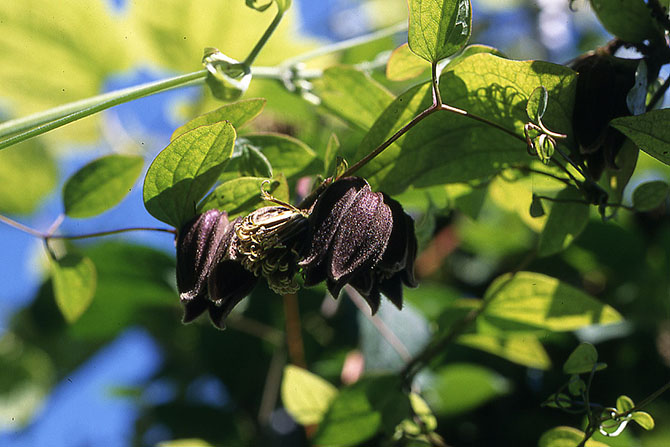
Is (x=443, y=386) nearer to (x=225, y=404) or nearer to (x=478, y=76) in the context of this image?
(x=225, y=404)

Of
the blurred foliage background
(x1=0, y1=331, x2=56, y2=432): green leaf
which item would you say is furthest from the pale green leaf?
(x1=0, y1=331, x2=56, y2=432): green leaf

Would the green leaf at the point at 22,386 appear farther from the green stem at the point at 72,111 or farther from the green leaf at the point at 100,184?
the green stem at the point at 72,111

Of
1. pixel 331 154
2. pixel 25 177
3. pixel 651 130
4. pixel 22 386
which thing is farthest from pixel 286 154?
pixel 22 386

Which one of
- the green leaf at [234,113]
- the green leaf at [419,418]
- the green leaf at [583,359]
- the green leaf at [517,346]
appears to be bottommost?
the green leaf at [517,346]

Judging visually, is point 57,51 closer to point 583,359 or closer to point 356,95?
point 356,95

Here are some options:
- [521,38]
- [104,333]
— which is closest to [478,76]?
[104,333]

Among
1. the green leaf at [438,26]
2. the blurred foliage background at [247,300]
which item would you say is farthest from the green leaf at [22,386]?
the green leaf at [438,26]

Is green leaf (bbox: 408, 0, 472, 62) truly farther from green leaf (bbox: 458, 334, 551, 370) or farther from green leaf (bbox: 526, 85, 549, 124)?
green leaf (bbox: 458, 334, 551, 370)
